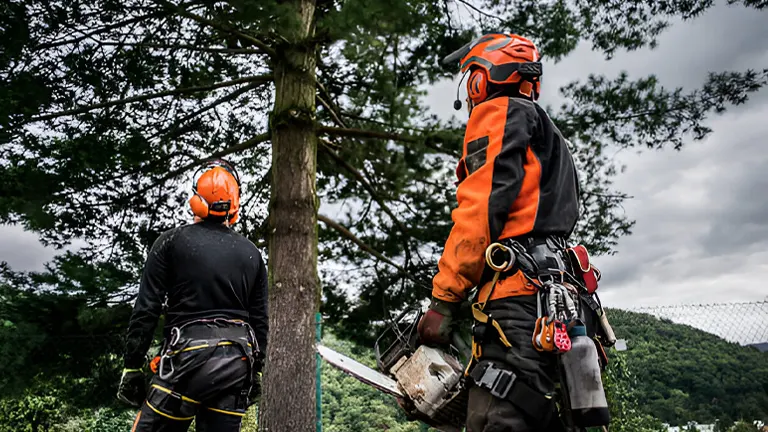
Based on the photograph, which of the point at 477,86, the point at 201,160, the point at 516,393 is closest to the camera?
the point at 516,393

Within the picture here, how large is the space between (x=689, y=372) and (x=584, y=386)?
9146 millimetres

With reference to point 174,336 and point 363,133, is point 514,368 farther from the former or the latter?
point 363,133

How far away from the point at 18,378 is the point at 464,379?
216 inches

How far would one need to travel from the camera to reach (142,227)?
6.91 meters

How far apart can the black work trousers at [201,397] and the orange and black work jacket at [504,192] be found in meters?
1.71

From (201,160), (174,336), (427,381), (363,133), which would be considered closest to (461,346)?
(427,381)

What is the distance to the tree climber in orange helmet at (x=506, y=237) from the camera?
217 centimetres

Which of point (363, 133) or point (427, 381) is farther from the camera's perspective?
point (363, 133)

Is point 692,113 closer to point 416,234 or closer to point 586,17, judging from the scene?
point 586,17

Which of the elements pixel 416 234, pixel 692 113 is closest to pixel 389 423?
pixel 416 234

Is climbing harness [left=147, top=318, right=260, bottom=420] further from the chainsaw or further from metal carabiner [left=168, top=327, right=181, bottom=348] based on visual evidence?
the chainsaw

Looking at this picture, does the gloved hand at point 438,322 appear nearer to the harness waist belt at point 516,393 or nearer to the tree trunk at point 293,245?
the harness waist belt at point 516,393

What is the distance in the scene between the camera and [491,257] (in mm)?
2277

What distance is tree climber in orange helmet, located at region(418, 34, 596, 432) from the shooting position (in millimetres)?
2168
